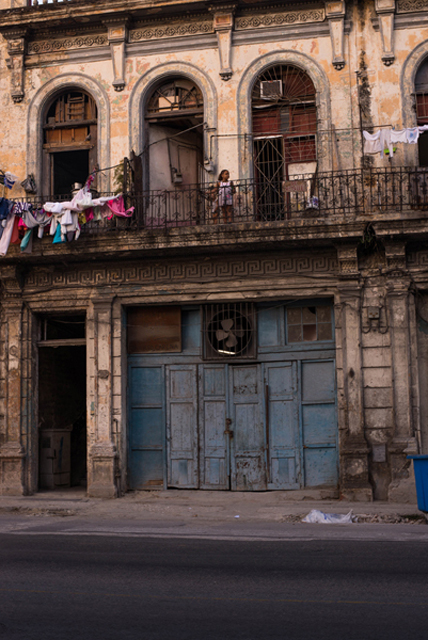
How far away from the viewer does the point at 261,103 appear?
14312 mm

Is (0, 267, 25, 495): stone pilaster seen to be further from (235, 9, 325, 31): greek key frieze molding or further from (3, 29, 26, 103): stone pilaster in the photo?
(235, 9, 325, 31): greek key frieze molding

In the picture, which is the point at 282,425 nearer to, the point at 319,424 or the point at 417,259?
the point at 319,424

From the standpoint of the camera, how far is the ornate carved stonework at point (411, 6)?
44.9ft

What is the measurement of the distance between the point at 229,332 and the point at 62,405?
14.0 ft

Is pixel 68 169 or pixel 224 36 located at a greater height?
pixel 224 36

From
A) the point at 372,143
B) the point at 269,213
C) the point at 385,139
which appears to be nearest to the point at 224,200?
the point at 269,213

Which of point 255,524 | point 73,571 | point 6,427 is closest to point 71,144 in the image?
point 6,427

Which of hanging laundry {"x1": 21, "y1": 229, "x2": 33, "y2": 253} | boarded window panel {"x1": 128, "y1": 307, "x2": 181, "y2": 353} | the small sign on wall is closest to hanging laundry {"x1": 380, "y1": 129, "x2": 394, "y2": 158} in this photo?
the small sign on wall

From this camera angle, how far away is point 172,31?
14.6 meters

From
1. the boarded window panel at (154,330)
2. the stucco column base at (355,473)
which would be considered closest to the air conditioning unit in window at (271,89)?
the boarded window panel at (154,330)

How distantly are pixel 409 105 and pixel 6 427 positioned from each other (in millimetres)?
9696

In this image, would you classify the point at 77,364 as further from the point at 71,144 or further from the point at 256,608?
the point at 256,608

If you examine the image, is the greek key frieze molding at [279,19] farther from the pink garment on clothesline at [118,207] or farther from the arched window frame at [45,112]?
the pink garment on clothesline at [118,207]

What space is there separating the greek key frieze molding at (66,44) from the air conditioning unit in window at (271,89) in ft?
10.9
